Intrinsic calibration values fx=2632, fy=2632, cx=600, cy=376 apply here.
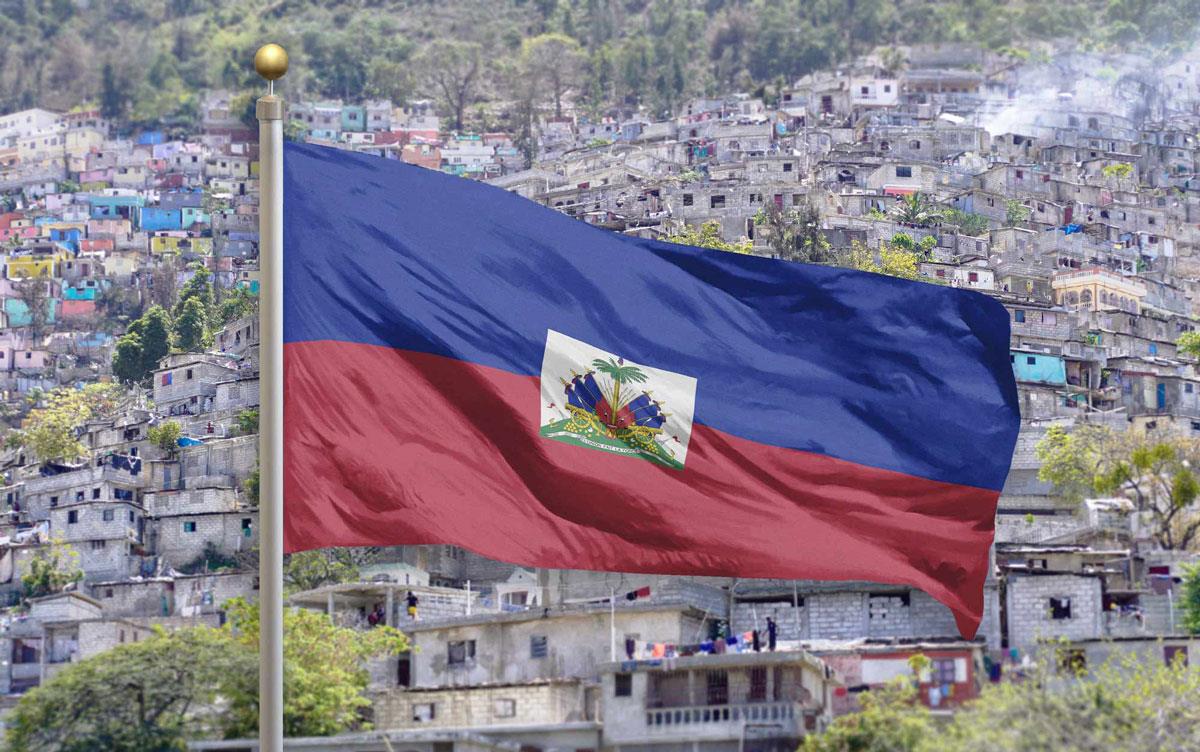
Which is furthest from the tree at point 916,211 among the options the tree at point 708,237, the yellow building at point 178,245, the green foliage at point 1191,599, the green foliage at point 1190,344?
the green foliage at point 1191,599

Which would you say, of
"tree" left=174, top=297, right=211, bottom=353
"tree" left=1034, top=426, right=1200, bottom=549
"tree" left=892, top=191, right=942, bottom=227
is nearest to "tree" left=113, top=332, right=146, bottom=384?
"tree" left=174, top=297, right=211, bottom=353

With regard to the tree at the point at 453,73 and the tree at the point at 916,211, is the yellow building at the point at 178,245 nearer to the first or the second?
the tree at the point at 453,73

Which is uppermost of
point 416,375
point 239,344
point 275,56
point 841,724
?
point 239,344

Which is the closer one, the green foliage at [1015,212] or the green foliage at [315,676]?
the green foliage at [315,676]

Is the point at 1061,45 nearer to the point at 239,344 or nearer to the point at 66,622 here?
the point at 239,344

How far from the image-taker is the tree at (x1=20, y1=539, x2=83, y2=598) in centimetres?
4416

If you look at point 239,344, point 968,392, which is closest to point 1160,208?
point 239,344

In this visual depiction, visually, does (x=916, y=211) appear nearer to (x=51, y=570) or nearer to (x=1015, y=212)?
(x=1015, y=212)

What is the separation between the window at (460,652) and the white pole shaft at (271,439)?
2029cm

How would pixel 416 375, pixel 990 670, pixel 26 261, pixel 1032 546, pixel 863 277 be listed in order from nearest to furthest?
pixel 416 375 < pixel 863 277 < pixel 990 670 < pixel 1032 546 < pixel 26 261

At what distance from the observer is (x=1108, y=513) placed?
3581cm

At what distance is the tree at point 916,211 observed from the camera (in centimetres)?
6706

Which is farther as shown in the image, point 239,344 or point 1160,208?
point 1160,208

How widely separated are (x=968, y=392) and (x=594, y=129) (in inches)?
3400
